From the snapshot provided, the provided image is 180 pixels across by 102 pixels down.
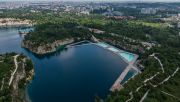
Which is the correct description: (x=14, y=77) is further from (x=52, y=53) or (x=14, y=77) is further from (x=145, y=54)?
(x=145, y=54)

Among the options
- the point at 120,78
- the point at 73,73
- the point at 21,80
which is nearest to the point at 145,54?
the point at 120,78

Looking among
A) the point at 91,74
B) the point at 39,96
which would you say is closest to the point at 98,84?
the point at 91,74

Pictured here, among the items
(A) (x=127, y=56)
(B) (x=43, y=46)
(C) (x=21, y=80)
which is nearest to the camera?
(C) (x=21, y=80)

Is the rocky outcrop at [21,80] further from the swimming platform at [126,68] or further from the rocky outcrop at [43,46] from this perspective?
the swimming platform at [126,68]

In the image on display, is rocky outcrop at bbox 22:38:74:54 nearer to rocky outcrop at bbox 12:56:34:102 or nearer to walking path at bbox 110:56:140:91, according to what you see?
rocky outcrop at bbox 12:56:34:102

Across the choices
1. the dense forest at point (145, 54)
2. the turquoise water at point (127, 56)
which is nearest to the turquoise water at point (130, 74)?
the dense forest at point (145, 54)

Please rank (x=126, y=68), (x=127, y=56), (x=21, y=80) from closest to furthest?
(x=21, y=80) < (x=126, y=68) < (x=127, y=56)
